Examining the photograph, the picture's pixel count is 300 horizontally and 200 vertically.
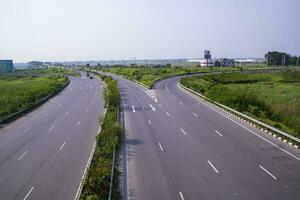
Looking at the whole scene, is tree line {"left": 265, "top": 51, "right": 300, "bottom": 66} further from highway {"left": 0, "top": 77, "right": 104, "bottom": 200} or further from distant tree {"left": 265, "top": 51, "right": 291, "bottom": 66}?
highway {"left": 0, "top": 77, "right": 104, "bottom": 200}

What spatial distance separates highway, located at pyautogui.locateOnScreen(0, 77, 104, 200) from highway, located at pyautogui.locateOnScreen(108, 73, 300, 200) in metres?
3.46

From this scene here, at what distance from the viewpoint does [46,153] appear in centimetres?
2620

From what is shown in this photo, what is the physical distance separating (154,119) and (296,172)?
64.6 ft

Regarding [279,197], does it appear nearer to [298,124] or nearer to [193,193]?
[193,193]

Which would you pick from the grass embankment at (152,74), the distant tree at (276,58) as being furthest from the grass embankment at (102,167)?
the distant tree at (276,58)

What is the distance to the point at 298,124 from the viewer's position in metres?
37.8

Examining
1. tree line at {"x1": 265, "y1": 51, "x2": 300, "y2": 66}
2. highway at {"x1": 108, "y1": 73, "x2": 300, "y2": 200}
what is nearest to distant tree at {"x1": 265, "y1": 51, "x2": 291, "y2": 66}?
tree line at {"x1": 265, "y1": 51, "x2": 300, "y2": 66}

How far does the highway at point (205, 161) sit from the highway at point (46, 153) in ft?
11.4

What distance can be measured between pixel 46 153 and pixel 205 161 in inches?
485

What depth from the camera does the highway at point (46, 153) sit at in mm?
19213

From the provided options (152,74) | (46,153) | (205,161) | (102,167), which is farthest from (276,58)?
(102,167)

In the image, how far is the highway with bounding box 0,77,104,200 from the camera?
19213 millimetres

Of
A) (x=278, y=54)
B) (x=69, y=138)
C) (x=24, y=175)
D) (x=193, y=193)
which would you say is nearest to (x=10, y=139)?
(x=69, y=138)

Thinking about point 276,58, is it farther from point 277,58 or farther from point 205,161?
point 205,161
